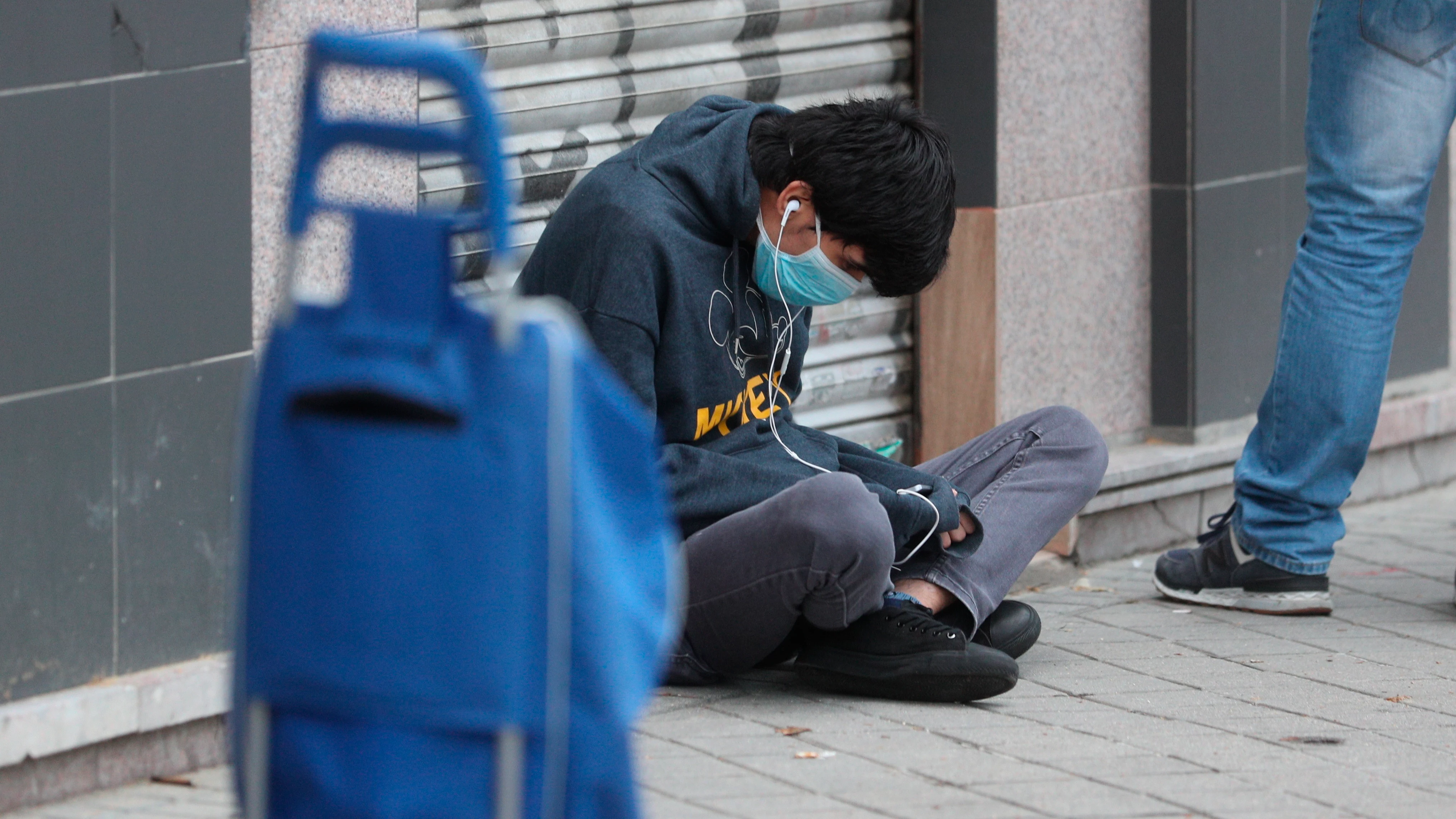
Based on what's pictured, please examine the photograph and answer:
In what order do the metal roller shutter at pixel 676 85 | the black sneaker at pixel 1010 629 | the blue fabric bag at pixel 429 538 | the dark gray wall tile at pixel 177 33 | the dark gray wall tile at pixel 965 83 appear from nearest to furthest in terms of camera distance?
1. the blue fabric bag at pixel 429 538
2. the dark gray wall tile at pixel 177 33
3. the black sneaker at pixel 1010 629
4. the metal roller shutter at pixel 676 85
5. the dark gray wall tile at pixel 965 83

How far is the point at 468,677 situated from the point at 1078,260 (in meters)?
3.90

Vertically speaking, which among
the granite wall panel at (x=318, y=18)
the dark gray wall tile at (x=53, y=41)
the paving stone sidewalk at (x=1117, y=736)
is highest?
the granite wall panel at (x=318, y=18)

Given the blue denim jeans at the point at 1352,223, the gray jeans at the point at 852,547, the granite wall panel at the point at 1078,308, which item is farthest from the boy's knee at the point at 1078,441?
the granite wall panel at the point at 1078,308

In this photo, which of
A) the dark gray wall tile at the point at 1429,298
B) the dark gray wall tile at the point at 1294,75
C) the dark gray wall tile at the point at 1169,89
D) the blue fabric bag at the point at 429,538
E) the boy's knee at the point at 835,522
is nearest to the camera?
the blue fabric bag at the point at 429,538

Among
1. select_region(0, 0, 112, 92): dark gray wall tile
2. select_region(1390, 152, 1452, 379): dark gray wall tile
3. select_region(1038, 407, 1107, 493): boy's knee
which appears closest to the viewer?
select_region(0, 0, 112, 92): dark gray wall tile

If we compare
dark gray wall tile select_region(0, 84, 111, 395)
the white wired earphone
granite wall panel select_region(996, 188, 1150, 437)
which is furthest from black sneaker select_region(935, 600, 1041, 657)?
dark gray wall tile select_region(0, 84, 111, 395)

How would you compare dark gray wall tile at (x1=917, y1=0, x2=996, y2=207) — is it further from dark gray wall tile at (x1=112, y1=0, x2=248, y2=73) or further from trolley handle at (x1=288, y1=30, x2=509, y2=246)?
trolley handle at (x1=288, y1=30, x2=509, y2=246)

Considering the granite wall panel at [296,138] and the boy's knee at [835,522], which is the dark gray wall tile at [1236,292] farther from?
the granite wall panel at [296,138]

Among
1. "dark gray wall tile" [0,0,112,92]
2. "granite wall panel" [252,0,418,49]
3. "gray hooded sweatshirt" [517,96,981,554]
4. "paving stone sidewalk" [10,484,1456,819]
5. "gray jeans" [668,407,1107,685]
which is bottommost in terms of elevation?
"paving stone sidewalk" [10,484,1456,819]

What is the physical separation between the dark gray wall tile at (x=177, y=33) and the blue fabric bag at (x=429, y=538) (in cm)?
150

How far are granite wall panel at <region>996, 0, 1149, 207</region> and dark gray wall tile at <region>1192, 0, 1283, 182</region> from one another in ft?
0.54

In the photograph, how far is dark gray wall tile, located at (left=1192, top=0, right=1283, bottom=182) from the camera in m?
5.46

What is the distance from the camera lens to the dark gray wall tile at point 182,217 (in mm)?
3205

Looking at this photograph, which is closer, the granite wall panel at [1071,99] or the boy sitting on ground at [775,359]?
the boy sitting on ground at [775,359]
